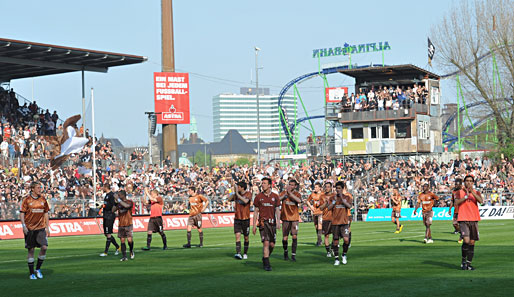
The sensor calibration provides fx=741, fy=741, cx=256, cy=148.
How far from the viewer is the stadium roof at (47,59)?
4566cm

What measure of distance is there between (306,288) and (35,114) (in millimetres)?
40723

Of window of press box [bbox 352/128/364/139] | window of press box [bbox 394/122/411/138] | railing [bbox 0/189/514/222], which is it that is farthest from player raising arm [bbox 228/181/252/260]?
window of press box [bbox 352/128/364/139]

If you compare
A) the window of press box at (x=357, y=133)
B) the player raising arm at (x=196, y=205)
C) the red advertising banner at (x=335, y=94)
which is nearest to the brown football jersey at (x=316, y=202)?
the player raising arm at (x=196, y=205)

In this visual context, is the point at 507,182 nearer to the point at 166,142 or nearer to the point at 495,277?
the point at 166,142

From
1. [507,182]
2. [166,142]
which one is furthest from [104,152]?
[507,182]

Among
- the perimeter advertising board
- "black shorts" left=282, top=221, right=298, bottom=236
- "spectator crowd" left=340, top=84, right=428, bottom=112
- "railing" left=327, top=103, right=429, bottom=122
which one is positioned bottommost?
the perimeter advertising board

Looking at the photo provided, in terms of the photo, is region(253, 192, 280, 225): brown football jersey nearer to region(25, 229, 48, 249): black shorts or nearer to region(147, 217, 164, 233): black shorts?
region(25, 229, 48, 249): black shorts

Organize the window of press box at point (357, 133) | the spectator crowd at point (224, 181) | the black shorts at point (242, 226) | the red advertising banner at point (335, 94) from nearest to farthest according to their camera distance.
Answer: the black shorts at point (242, 226) < the spectator crowd at point (224, 181) < the window of press box at point (357, 133) < the red advertising banner at point (335, 94)

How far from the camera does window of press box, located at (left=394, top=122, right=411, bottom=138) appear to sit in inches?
2758

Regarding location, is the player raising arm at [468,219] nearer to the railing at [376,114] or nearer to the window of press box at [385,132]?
the railing at [376,114]

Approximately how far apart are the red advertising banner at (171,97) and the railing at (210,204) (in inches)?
607

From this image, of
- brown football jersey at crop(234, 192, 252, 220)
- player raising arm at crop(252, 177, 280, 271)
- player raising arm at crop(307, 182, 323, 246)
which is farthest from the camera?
player raising arm at crop(307, 182, 323, 246)

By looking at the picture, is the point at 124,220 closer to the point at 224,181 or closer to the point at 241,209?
the point at 241,209

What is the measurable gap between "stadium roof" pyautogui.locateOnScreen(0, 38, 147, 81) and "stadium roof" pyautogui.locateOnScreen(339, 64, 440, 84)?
2595 centimetres
